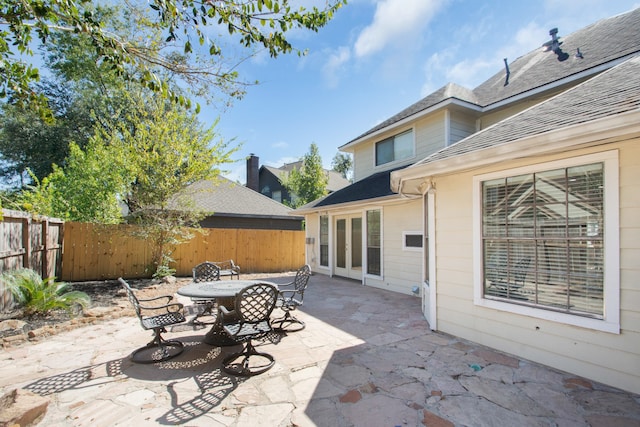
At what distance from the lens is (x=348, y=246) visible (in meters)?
9.84

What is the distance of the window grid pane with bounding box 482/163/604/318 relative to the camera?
3225 mm

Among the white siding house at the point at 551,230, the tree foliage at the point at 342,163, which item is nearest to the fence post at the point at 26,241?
the white siding house at the point at 551,230

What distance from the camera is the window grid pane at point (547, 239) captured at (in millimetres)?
3225

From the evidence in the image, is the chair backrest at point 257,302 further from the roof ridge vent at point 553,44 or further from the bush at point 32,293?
the roof ridge vent at point 553,44

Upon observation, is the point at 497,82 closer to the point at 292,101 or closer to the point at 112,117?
the point at 292,101

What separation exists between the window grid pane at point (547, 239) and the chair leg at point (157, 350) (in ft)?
13.9

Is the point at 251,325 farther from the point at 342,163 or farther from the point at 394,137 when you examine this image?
the point at 342,163

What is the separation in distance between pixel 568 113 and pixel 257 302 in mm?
4235

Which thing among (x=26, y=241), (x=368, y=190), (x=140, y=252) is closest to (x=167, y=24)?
(x=26, y=241)

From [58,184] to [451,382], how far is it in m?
12.7

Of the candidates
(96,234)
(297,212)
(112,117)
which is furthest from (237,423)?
(112,117)

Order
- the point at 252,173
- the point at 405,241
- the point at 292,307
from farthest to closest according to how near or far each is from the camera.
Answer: the point at 252,173, the point at 405,241, the point at 292,307

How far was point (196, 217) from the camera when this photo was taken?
9359 millimetres

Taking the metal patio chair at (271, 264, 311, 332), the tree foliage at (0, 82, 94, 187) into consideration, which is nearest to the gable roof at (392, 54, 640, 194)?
→ the metal patio chair at (271, 264, 311, 332)
